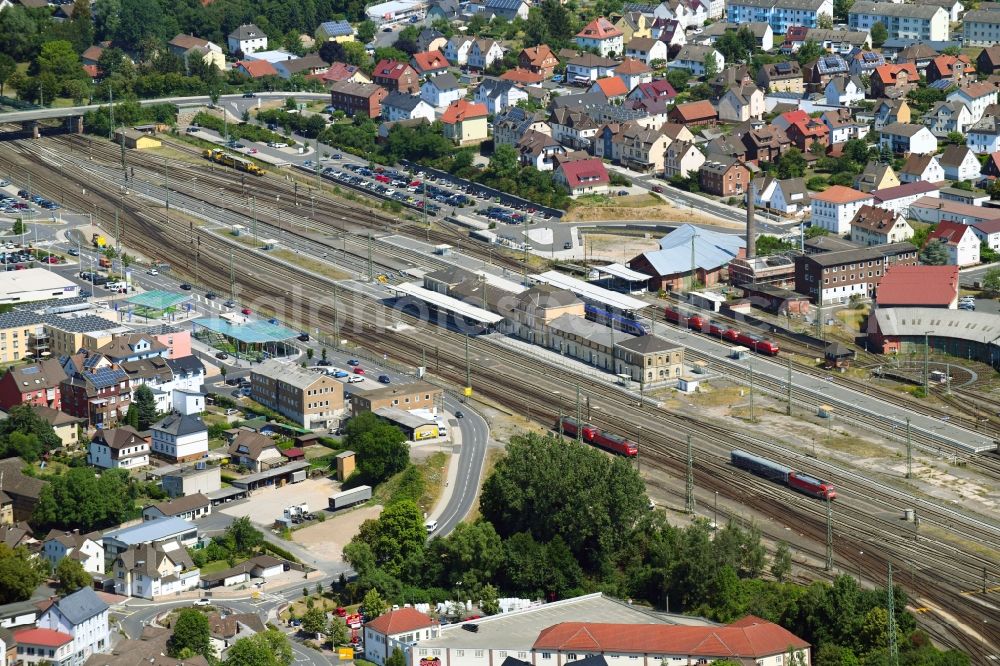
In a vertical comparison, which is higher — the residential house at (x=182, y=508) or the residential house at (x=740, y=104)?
the residential house at (x=740, y=104)


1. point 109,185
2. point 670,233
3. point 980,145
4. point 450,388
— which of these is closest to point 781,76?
point 980,145

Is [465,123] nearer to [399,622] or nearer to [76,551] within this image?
[76,551]

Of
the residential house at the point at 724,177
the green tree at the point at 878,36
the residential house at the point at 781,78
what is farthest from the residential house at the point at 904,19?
the residential house at the point at 724,177

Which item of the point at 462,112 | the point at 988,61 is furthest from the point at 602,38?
the point at 988,61

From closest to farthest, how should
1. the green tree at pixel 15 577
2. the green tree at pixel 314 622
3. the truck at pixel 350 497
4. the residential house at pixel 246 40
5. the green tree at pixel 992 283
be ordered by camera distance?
1. the green tree at pixel 314 622
2. the green tree at pixel 15 577
3. the truck at pixel 350 497
4. the green tree at pixel 992 283
5. the residential house at pixel 246 40

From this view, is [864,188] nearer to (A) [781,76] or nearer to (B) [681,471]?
(A) [781,76]

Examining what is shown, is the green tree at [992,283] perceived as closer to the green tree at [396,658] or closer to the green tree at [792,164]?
the green tree at [792,164]

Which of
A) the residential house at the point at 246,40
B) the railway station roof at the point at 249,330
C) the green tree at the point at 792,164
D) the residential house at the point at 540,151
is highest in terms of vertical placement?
the residential house at the point at 246,40
